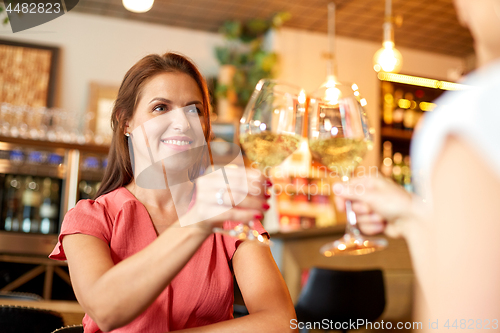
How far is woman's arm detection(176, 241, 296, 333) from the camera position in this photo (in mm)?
1092

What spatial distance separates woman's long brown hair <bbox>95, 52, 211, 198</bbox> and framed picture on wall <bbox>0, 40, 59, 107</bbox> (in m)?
3.67

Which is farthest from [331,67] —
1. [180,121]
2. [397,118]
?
[180,121]

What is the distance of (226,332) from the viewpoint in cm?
107

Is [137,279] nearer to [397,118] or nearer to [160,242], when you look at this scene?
[160,242]

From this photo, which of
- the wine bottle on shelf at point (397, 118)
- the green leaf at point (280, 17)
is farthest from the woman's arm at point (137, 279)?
the wine bottle on shelf at point (397, 118)

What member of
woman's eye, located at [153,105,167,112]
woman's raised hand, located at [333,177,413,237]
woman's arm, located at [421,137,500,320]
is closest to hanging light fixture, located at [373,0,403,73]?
woman's eye, located at [153,105,167,112]

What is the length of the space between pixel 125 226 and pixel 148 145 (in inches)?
9.0

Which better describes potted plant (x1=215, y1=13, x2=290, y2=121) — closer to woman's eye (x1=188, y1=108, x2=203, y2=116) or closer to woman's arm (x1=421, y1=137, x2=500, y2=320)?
woman's eye (x1=188, y1=108, x2=203, y2=116)

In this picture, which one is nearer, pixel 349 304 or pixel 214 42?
pixel 349 304

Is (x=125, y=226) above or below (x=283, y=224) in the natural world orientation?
above

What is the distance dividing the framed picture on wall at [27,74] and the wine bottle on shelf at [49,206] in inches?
36.4

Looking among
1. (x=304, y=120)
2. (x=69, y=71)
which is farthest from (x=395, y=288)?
(x=69, y=71)

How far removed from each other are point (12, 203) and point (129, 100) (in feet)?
10.6

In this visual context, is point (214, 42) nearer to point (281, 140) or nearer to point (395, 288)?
point (395, 288)
